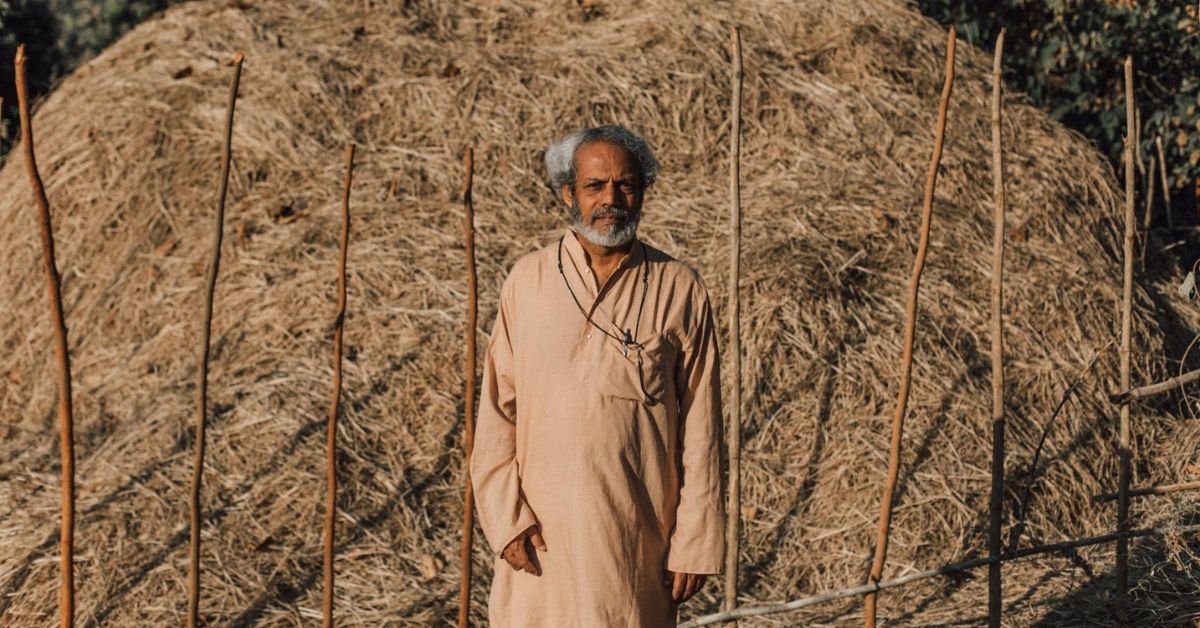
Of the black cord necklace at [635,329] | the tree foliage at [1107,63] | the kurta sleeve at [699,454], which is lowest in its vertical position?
the kurta sleeve at [699,454]

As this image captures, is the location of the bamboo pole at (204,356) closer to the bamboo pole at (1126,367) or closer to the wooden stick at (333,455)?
the wooden stick at (333,455)

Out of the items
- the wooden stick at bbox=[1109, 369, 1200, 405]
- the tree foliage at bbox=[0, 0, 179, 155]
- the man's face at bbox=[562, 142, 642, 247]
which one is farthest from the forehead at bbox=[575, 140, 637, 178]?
the tree foliage at bbox=[0, 0, 179, 155]

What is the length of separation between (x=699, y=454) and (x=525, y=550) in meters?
0.39

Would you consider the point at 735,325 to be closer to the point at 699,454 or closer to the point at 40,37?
the point at 699,454

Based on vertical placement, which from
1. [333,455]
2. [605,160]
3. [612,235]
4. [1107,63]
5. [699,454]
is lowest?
[333,455]

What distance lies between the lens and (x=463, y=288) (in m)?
5.12

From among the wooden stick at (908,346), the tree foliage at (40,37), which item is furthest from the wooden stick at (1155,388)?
the tree foliage at (40,37)

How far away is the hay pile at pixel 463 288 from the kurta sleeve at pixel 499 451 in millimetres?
1612

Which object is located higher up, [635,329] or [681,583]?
[635,329]

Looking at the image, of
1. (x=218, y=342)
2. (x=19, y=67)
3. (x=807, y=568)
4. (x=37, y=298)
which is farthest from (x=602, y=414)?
(x=37, y=298)

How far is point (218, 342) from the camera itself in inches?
199

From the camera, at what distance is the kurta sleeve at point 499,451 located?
2.40 metres

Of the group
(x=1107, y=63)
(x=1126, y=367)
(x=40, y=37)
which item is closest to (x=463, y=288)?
(x=1126, y=367)

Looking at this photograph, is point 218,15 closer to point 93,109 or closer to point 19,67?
point 93,109
